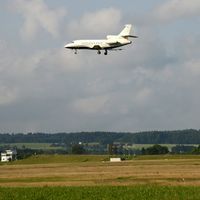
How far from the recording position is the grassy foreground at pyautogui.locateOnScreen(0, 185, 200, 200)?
55072mm

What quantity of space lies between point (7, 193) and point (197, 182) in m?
22.2

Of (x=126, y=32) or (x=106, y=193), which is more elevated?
(x=126, y=32)

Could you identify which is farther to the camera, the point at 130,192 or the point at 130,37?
the point at 130,37

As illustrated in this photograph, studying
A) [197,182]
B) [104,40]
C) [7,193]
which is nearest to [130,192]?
[7,193]

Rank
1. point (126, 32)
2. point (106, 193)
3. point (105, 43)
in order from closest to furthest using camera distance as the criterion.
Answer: point (106, 193), point (105, 43), point (126, 32)

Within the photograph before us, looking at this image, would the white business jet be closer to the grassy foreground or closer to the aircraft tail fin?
the aircraft tail fin

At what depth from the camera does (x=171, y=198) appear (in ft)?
178

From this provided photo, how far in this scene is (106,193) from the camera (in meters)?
58.1

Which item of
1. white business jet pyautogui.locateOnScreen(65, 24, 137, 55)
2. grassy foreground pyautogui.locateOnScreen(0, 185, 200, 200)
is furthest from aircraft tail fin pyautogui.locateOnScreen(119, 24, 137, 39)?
grassy foreground pyautogui.locateOnScreen(0, 185, 200, 200)

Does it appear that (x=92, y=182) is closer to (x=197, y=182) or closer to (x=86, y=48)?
(x=197, y=182)

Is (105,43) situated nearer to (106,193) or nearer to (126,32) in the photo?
(126,32)

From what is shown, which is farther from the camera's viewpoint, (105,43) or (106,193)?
(105,43)

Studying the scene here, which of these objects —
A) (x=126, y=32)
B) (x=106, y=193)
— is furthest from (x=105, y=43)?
(x=106, y=193)

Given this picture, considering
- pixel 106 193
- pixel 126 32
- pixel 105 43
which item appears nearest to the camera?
pixel 106 193
